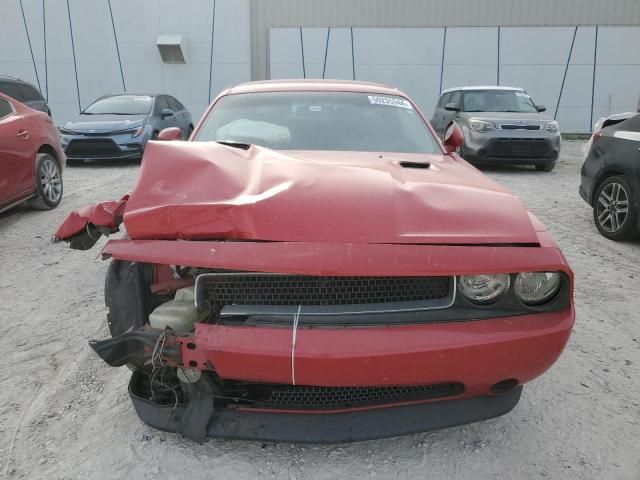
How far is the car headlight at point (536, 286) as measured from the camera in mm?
1866

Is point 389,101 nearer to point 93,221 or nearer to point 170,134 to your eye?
point 170,134

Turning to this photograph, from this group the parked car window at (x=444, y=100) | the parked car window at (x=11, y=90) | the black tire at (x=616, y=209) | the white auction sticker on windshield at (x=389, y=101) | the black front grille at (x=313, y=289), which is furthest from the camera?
the parked car window at (x=444, y=100)

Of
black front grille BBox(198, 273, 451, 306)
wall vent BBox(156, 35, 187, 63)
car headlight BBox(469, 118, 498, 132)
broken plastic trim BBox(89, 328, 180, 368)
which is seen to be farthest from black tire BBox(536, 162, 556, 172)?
wall vent BBox(156, 35, 187, 63)

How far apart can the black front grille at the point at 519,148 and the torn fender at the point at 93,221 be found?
317 inches

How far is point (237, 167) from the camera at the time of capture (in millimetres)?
2102

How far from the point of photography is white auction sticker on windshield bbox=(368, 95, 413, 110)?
3422mm

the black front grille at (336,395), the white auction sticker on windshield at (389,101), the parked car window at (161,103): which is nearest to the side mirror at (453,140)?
the white auction sticker on windshield at (389,101)

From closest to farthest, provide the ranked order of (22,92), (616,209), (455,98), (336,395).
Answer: (336,395) < (616,209) < (22,92) < (455,98)

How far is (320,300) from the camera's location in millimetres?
1845

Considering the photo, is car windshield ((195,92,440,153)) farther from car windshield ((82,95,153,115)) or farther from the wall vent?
the wall vent

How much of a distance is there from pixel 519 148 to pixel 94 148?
7598 mm

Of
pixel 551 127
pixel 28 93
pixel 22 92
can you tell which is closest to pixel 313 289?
pixel 551 127

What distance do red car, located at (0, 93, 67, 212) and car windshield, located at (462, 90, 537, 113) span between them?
7.40 metres

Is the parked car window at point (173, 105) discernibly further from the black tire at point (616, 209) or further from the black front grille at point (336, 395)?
the black front grille at point (336, 395)
